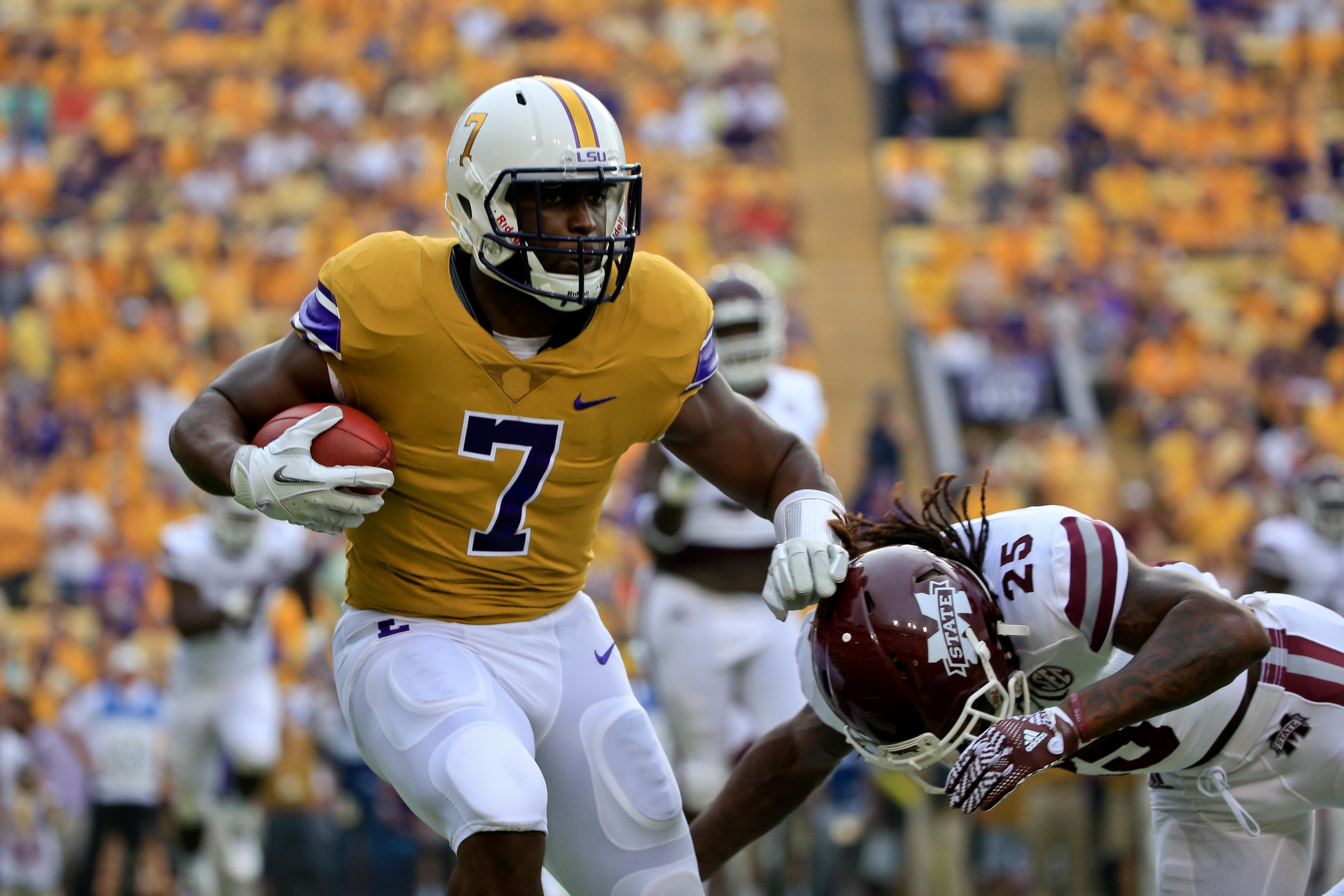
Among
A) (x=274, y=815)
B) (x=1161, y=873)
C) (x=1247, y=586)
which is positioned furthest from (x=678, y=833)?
(x=274, y=815)

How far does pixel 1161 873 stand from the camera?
3459 millimetres

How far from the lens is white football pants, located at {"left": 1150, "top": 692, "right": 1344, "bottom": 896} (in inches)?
127

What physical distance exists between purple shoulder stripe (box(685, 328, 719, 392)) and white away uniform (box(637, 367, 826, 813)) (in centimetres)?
207

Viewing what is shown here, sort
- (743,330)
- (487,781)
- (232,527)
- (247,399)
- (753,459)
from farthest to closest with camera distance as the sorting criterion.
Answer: (232,527)
(743,330)
(753,459)
(247,399)
(487,781)

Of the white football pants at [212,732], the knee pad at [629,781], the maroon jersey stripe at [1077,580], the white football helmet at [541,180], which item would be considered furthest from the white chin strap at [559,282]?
the white football pants at [212,732]

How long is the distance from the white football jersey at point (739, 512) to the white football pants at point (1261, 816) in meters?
2.30

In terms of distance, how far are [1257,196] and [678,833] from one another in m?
12.7

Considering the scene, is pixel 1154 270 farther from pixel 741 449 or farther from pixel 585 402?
pixel 585 402

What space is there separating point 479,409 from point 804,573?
0.75 meters

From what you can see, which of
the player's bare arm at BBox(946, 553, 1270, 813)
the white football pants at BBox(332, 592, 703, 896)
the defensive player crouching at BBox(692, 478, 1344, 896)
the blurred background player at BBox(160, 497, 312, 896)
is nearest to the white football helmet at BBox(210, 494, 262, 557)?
the blurred background player at BBox(160, 497, 312, 896)

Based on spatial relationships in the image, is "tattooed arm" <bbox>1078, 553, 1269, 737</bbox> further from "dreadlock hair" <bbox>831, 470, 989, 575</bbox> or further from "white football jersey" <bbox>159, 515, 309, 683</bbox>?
"white football jersey" <bbox>159, 515, 309, 683</bbox>

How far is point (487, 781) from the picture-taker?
2.92 m

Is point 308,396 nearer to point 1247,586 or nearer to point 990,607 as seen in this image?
point 990,607

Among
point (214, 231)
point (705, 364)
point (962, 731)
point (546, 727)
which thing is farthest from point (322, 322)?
point (214, 231)
